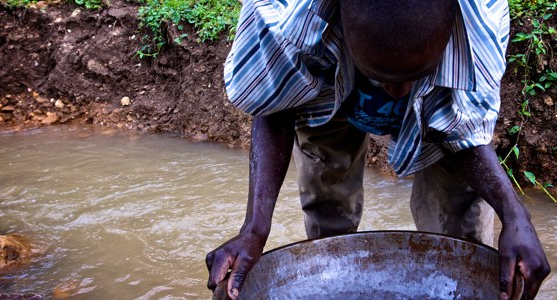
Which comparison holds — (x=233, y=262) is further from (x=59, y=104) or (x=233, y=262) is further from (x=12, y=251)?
(x=59, y=104)

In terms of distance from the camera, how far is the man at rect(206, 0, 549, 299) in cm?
120

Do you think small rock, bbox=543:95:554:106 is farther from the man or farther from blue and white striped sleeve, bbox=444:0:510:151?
blue and white striped sleeve, bbox=444:0:510:151

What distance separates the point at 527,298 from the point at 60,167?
3910mm

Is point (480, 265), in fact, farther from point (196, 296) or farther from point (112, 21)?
point (112, 21)

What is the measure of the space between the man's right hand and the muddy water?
4.87 ft

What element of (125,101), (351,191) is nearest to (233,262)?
(351,191)

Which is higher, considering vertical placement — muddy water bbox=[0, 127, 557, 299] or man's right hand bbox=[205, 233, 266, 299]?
man's right hand bbox=[205, 233, 266, 299]

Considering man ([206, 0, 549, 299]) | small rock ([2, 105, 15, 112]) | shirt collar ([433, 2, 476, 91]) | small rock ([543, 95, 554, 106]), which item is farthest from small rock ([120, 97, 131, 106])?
shirt collar ([433, 2, 476, 91])

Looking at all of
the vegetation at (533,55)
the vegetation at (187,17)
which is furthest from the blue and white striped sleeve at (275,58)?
the vegetation at (187,17)

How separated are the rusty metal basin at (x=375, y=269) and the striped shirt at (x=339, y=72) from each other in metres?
0.26

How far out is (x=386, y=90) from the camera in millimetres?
1410

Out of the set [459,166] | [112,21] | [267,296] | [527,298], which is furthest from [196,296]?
[112,21]

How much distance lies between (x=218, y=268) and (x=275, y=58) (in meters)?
0.54

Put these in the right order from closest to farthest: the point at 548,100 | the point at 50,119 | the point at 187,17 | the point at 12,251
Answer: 1. the point at 12,251
2. the point at 548,100
3. the point at 187,17
4. the point at 50,119
